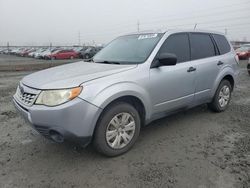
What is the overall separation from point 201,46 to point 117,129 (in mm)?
2560

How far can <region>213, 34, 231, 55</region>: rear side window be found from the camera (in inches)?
220

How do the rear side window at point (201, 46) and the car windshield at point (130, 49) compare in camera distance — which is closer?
the car windshield at point (130, 49)

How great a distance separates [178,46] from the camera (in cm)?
466

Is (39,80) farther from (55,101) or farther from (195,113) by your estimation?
(195,113)

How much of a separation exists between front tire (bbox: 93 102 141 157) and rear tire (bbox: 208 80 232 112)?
2319 mm

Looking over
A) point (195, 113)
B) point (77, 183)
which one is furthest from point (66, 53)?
point (77, 183)

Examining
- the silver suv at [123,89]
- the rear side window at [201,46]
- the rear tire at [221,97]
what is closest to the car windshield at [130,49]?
the silver suv at [123,89]

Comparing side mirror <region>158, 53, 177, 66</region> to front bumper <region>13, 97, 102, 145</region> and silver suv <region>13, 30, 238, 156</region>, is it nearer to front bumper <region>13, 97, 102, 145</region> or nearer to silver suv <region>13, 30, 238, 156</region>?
silver suv <region>13, 30, 238, 156</region>

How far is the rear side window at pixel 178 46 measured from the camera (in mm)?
4422

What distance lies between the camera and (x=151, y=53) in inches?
163

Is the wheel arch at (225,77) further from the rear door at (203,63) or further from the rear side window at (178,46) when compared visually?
the rear side window at (178,46)

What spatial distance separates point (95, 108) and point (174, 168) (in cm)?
126

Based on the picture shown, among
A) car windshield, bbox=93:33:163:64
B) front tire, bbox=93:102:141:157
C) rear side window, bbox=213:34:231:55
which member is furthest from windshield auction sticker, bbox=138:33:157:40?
rear side window, bbox=213:34:231:55

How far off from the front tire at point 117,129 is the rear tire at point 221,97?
2.32 meters
